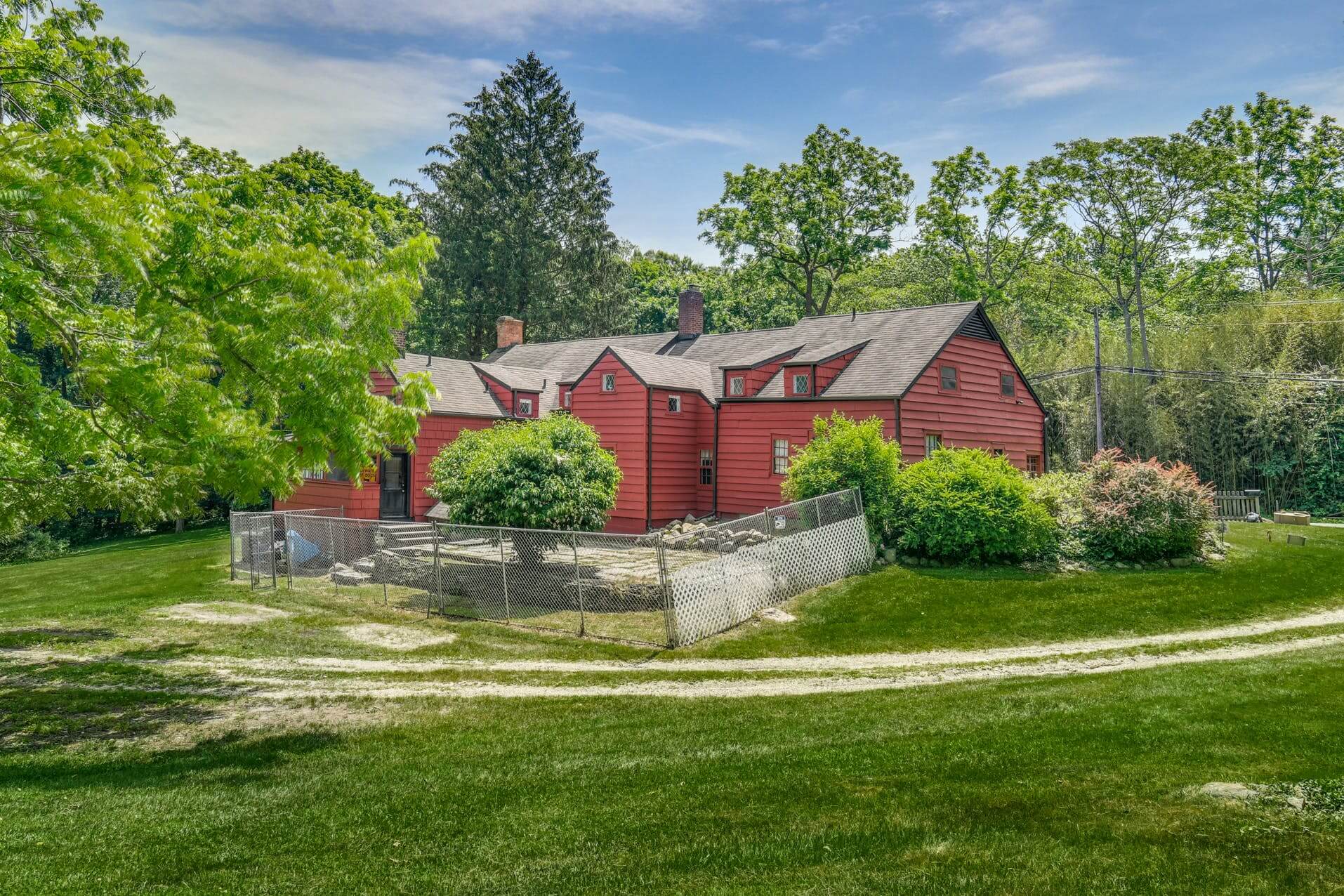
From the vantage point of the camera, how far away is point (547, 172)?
166ft

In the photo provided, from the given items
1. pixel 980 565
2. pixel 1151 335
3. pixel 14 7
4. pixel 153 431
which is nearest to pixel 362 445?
pixel 153 431

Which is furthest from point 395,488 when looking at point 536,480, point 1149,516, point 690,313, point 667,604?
point 1149,516

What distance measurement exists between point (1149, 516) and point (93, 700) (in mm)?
18822

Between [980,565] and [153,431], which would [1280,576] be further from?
[153,431]

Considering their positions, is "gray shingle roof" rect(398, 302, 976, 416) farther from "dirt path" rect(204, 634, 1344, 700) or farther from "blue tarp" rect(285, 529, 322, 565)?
"dirt path" rect(204, 634, 1344, 700)

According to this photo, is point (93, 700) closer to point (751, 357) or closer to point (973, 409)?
point (751, 357)

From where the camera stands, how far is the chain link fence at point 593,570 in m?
13.7

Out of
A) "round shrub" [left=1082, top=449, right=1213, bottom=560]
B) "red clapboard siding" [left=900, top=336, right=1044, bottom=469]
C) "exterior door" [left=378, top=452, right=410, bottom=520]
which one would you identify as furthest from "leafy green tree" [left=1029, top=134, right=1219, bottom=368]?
"exterior door" [left=378, top=452, right=410, bottom=520]

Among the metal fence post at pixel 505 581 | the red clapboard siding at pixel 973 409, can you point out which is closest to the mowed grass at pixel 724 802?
the metal fence post at pixel 505 581

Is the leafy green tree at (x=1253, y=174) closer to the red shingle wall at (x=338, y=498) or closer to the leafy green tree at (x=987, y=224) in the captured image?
the leafy green tree at (x=987, y=224)

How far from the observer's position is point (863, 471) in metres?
18.2

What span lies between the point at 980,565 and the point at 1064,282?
30.9 m

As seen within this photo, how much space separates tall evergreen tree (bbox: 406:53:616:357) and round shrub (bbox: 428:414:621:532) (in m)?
31.3

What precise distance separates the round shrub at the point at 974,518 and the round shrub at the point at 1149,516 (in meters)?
1.09
